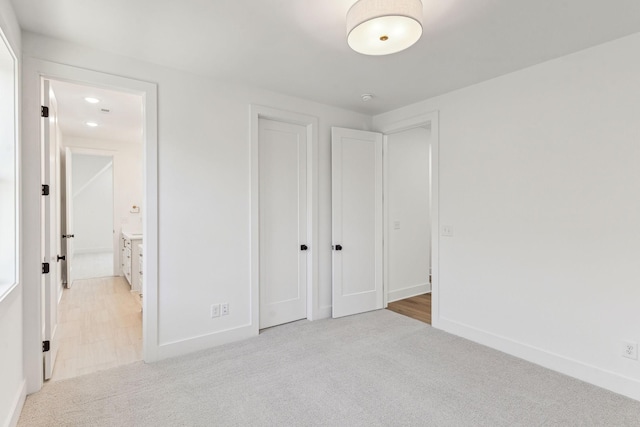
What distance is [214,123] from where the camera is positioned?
2984 millimetres

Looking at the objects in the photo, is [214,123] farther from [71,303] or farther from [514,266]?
[71,303]

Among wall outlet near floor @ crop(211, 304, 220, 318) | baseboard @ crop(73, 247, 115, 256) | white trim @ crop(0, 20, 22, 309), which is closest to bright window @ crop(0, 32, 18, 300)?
white trim @ crop(0, 20, 22, 309)

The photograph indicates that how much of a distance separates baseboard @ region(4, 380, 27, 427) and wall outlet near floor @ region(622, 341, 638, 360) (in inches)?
152

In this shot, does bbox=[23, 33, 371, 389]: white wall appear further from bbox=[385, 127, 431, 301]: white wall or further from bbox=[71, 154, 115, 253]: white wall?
bbox=[71, 154, 115, 253]: white wall

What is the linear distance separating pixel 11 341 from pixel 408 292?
423 cm

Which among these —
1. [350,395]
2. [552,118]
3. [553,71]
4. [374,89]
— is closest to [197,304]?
[350,395]

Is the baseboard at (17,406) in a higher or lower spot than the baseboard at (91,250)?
lower

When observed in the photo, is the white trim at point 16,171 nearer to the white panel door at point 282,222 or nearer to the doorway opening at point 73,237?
the doorway opening at point 73,237

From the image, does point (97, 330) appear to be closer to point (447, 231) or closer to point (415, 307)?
point (415, 307)

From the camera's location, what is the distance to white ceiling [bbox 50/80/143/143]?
340 centimetres

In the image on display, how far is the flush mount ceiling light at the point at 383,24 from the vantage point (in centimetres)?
162

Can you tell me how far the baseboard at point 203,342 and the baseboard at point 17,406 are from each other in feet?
2.76

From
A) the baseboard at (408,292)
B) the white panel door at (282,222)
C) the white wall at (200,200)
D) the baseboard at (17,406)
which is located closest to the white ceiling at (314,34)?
the white wall at (200,200)

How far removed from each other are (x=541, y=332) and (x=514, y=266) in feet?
1.84
